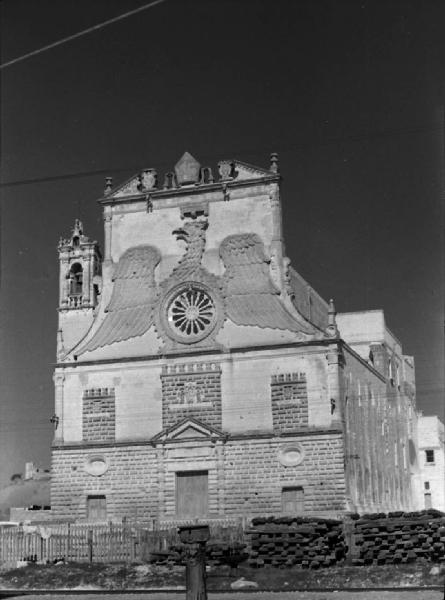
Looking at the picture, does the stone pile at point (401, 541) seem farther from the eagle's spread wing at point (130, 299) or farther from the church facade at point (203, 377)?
the eagle's spread wing at point (130, 299)

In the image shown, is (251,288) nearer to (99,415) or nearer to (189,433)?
(189,433)

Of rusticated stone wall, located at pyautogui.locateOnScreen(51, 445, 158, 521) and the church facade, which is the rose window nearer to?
the church facade

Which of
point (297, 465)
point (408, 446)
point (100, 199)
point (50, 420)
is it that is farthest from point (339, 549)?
point (408, 446)

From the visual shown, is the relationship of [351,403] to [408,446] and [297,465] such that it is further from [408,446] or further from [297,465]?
[408,446]

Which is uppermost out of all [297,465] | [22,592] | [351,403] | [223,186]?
[223,186]

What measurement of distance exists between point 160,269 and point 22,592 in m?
24.8

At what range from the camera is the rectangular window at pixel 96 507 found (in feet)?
146

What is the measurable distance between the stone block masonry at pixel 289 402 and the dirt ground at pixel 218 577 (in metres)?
14.7

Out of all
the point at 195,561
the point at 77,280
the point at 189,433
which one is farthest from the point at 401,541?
the point at 77,280

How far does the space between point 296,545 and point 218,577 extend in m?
3.36

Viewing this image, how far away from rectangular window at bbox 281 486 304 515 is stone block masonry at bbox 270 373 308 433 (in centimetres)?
254

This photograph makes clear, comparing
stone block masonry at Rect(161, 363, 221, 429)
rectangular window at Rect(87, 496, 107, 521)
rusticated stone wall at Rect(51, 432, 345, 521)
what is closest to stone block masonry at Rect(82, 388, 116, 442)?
rusticated stone wall at Rect(51, 432, 345, 521)

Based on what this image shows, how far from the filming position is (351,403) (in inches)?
1813

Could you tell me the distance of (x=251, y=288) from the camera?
45.4 m
